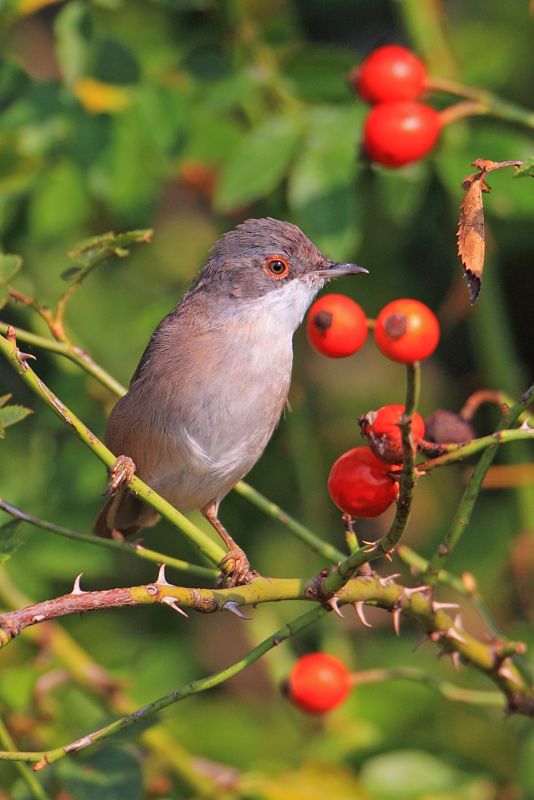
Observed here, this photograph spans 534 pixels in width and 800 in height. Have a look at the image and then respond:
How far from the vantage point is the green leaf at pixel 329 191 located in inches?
163

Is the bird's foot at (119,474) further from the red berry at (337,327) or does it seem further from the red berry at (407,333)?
the red berry at (407,333)

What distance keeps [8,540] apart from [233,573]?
74 cm

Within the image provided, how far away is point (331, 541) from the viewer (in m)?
5.39

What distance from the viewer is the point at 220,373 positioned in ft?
13.4

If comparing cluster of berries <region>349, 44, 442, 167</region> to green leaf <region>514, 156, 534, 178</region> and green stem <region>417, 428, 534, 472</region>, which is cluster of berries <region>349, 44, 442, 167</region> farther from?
green stem <region>417, 428, 534, 472</region>

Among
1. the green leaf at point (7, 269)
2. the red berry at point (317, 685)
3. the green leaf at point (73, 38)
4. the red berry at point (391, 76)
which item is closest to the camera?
the green leaf at point (7, 269)

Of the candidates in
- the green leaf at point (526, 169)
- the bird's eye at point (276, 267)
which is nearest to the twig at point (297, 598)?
the green leaf at point (526, 169)

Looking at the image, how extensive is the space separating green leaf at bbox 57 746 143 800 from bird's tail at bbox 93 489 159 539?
1243 mm

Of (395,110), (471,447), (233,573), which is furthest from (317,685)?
(395,110)

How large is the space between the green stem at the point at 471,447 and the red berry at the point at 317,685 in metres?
1.34

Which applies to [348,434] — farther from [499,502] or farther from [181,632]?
[181,632]

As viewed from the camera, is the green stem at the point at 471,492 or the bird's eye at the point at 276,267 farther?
the bird's eye at the point at 276,267

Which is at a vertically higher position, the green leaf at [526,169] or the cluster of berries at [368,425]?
the green leaf at [526,169]

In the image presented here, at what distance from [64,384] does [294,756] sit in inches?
75.3
